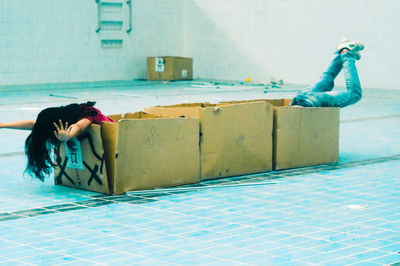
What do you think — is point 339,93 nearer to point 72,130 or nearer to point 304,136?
point 304,136

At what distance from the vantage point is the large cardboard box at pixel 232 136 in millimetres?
4680

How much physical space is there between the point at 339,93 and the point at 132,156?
88.9 inches

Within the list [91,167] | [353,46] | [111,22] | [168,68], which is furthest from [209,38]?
[91,167]

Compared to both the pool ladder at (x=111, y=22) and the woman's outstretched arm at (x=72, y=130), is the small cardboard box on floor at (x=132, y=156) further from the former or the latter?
the pool ladder at (x=111, y=22)

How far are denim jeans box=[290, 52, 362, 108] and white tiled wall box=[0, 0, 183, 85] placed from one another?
8267 mm

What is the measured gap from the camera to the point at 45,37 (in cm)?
1320

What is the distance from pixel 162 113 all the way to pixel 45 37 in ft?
29.1

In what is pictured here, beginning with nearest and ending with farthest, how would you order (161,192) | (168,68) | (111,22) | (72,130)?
(72,130) → (161,192) → (111,22) → (168,68)

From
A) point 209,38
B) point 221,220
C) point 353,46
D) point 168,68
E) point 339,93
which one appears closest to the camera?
point 221,220

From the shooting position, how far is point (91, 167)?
432 cm

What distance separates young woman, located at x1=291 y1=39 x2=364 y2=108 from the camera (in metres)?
5.53

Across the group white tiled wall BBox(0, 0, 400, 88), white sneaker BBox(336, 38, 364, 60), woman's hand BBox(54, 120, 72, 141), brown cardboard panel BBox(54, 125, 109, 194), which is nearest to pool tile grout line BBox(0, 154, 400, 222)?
brown cardboard panel BBox(54, 125, 109, 194)

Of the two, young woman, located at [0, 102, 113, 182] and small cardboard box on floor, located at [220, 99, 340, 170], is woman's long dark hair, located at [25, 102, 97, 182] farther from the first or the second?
small cardboard box on floor, located at [220, 99, 340, 170]

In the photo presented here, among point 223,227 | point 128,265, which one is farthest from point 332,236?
point 128,265
